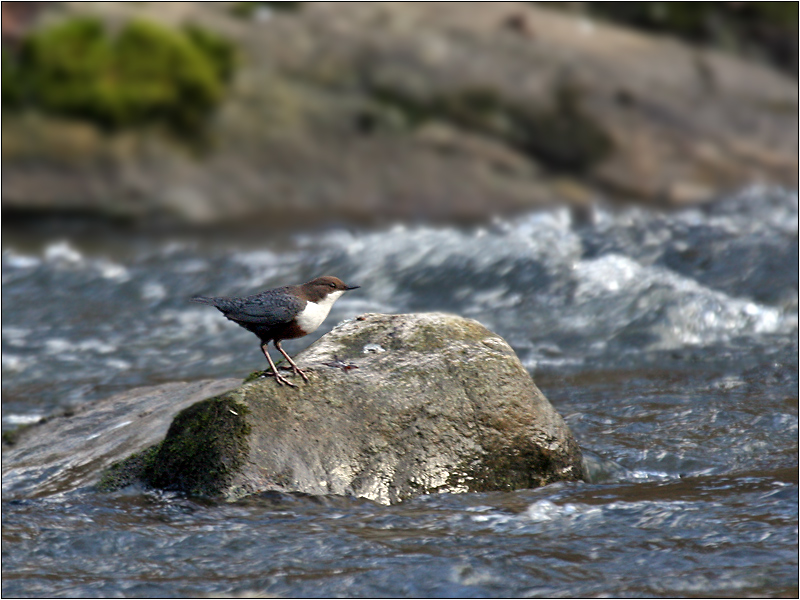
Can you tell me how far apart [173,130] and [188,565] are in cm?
784

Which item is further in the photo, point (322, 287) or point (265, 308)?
point (322, 287)

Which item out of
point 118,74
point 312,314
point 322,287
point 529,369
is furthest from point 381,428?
point 118,74

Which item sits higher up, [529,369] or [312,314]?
[312,314]

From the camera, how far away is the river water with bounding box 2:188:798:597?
3.34 meters

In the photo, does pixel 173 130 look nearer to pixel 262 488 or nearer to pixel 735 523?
pixel 262 488

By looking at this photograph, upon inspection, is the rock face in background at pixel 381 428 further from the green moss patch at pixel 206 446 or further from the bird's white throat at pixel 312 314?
the bird's white throat at pixel 312 314

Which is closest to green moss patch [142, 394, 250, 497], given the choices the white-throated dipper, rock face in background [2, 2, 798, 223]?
the white-throated dipper

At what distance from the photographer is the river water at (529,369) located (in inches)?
131

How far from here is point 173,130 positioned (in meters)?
10.4

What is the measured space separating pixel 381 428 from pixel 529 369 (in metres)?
2.71

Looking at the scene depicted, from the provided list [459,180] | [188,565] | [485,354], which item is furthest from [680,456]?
[459,180]

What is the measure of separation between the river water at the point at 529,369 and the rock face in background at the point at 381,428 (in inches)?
4.3

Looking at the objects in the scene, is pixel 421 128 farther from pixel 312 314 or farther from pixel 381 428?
pixel 381 428

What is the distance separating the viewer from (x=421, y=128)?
10555 mm
